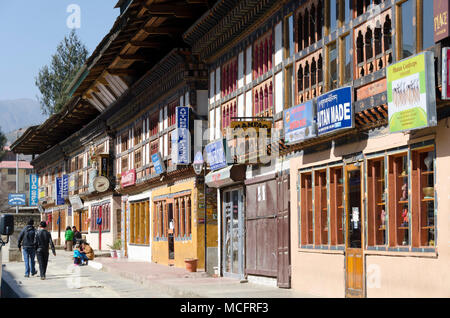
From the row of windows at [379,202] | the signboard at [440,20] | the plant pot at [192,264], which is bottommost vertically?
the plant pot at [192,264]

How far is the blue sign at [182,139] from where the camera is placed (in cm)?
2861

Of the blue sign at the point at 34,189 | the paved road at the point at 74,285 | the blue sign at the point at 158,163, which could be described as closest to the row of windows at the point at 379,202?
the paved road at the point at 74,285

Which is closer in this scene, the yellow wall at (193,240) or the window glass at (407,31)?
the window glass at (407,31)

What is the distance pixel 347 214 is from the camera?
17.4 m

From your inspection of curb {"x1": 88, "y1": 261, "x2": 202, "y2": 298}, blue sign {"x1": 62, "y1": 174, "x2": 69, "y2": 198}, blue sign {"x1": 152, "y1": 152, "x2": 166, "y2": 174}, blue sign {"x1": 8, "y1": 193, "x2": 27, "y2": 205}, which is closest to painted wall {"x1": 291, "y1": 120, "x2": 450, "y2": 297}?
curb {"x1": 88, "y1": 261, "x2": 202, "y2": 298}

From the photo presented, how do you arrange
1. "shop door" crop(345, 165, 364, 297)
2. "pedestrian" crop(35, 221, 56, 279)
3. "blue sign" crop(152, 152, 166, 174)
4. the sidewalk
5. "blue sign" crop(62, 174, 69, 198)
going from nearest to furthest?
"shop door" crop(345, 165, 364, 297), the sidewalk, "pedestrian" crop(35, 221, 56, 279), "blue sign" crop(152, 152, 166, 174), "blue sign" crop(62, 174, 69, 198)

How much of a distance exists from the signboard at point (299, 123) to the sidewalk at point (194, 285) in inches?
134

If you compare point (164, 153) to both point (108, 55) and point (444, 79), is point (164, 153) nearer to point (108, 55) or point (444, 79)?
point (108, 55)

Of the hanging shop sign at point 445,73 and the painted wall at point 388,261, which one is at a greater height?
the hanging shop sign at point 445,73

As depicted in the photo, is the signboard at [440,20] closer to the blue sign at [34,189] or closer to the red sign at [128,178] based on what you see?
the red sign at [128,178]

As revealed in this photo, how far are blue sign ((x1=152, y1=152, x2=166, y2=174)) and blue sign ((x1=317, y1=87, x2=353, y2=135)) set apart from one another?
1540 cm

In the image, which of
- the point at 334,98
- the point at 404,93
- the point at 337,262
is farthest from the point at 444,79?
the point at 337,262

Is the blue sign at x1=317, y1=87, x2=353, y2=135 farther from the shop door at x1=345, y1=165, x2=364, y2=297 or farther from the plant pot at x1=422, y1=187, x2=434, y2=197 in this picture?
the plant pot at x1=422, y1=187, x2=434, y2=197

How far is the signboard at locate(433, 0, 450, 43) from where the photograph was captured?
12844 mm
